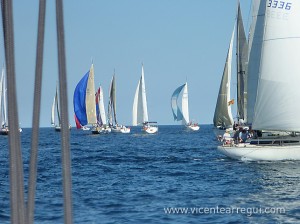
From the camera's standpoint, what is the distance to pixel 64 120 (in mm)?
3951

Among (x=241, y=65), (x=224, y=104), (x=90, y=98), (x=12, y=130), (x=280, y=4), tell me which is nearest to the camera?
(x=12, y=130)

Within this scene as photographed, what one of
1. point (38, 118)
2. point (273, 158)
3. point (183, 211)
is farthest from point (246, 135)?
point (38, 118)

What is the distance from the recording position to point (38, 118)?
3.98 m

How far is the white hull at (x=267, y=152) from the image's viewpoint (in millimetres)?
36250

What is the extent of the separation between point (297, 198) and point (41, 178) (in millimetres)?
13418

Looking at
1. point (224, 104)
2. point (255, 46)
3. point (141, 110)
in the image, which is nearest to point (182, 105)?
point (141, 110)

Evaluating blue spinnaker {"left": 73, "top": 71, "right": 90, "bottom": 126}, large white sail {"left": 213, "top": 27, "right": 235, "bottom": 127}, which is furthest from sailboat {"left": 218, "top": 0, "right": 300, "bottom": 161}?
blue spinnaker {"left": 73, "top": 71, "right": 90, "bottom": 126}

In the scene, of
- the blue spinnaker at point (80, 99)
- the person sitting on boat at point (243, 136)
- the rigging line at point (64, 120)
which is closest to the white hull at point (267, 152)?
the person sitting on boat at point (243, 136)

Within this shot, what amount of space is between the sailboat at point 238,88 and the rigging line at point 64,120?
154ft

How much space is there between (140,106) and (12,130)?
127m

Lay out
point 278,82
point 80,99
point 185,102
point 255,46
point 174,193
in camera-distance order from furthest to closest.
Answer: point 185,102 < point 80,99 < point 255,46 < point 278,82 < point 174,193

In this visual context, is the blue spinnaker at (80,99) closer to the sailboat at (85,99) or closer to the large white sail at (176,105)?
the sailboat at (85,99)

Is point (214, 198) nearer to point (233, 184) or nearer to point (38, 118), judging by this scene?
point (233, 184)

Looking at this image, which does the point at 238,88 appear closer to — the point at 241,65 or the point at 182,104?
the point at 241,65
